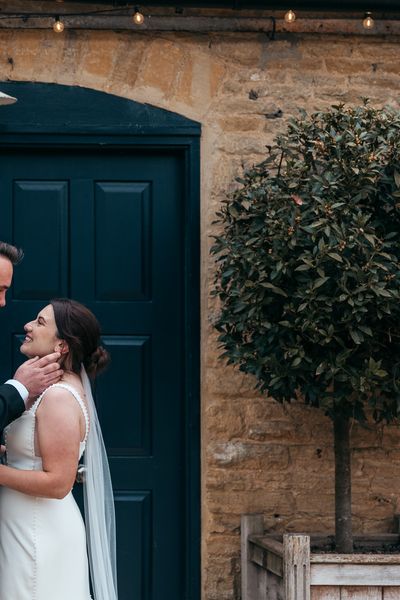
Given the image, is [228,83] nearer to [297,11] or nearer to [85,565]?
[297,11]

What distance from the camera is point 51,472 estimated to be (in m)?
4.68

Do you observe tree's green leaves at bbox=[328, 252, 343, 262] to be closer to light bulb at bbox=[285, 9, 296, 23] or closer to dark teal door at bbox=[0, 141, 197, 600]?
dark teal door at bbox=[0, 141, 197, 600]

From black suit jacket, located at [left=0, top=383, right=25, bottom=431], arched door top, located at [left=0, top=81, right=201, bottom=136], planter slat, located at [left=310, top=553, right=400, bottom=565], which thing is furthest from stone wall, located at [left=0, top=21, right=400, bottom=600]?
black suit jacket, located at [left=0, top=383, right=25, bottom=431]

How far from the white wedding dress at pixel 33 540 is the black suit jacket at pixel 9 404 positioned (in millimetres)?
169

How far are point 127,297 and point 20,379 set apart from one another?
212 cm

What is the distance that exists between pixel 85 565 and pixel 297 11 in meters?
3.32

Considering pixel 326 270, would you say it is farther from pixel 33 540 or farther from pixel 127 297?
pixel 33 540

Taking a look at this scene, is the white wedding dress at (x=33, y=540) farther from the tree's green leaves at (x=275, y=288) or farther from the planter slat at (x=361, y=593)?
the planter slat at (x=361, y=593)

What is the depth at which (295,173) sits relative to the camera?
19.5ft

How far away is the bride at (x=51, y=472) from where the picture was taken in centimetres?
469

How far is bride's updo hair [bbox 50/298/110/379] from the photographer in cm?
489

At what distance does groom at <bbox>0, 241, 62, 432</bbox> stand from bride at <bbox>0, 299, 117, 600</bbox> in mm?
52

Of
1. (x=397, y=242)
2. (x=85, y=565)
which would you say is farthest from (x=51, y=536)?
(x=397, y=242)

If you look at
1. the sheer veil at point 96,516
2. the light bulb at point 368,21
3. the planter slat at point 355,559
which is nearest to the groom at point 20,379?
the sheer veil at point 96,516
